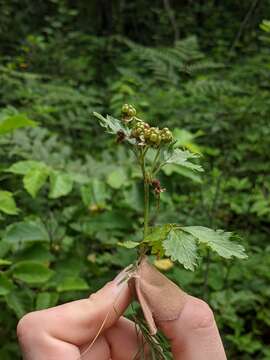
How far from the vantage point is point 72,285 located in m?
1.57

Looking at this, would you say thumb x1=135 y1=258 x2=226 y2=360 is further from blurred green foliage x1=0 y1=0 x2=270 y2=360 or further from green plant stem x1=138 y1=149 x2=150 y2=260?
blurred green foliage x1=0 y1=0 x2=270 y2=360

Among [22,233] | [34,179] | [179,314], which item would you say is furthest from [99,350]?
[34,179]

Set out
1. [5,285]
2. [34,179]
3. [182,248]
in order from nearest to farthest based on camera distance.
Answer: [182,248]
[5,285]
[34,179]

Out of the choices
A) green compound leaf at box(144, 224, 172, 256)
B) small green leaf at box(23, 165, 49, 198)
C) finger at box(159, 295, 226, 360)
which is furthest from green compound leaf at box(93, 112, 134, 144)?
small green leaf at box(23, 165, 49, 198)

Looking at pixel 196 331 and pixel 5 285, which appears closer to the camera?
pixel 196 331

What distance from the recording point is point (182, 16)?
7.73 metres

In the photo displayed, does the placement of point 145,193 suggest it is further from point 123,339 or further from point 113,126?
point 123,339

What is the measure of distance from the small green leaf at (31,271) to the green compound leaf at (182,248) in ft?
2.63

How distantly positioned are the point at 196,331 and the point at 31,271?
0.80 m

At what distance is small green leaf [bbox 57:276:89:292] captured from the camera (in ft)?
5.09

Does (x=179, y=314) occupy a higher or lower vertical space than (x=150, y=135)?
lower

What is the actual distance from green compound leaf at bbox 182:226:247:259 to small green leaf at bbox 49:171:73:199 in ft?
3.19

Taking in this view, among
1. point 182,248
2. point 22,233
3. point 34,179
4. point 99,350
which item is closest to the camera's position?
point 182,248

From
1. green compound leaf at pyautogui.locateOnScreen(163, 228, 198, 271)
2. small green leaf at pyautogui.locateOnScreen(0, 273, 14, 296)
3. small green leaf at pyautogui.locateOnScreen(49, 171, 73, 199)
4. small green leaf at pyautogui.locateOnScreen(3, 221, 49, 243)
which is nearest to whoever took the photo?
green compound leaf at pyautogui.locateOnScreen(163, 228, 198, 271)
